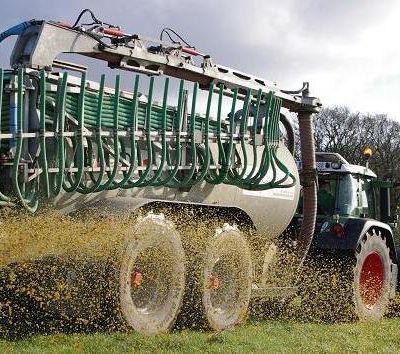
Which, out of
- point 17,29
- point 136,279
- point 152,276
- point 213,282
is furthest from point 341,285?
point 17,29

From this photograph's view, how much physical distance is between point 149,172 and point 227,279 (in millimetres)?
1543

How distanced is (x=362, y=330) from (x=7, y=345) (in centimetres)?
382

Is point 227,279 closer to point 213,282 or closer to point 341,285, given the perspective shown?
point 213,282

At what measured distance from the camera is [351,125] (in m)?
42.0

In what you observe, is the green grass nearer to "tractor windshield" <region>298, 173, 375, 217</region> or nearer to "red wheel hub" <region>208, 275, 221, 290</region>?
"red wheel hub" <region>208, 275, 221, 290</region>

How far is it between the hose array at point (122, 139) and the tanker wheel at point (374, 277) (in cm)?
184

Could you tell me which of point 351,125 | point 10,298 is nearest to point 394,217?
point 10,298

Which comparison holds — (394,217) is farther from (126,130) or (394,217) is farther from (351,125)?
(351,125)

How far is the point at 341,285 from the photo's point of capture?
8.58m

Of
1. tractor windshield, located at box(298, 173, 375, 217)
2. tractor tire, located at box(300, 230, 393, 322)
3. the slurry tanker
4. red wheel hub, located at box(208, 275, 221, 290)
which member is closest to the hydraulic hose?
the slurry tanker

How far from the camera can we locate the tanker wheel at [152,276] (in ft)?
19.4

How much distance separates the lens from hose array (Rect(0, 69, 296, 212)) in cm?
545

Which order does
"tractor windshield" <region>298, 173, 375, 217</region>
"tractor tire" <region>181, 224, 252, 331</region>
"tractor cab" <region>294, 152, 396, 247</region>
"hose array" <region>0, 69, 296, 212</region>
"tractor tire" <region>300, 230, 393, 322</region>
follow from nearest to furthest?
"hose array" <region>0, 69, 296, 212</region>, "tractor tire" <region>181, 224, 252, 331</region>, "tractor tire" <region>300, 230, 393, 322</region>, "tractor cab" <region>294, 152, 396, 247</region>, "tractor windshield" <region>298, 173, 375, 217</region>

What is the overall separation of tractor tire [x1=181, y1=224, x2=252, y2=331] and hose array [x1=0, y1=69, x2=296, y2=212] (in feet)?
1.96
